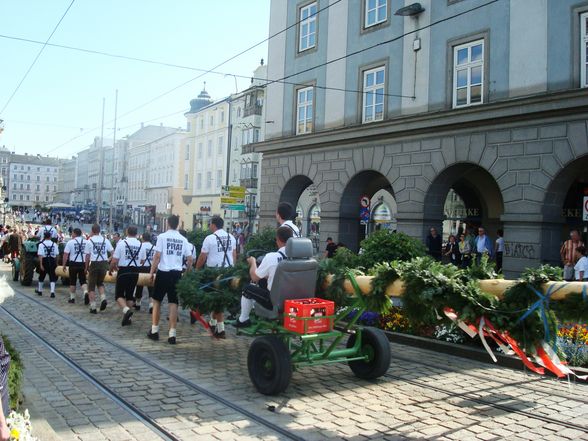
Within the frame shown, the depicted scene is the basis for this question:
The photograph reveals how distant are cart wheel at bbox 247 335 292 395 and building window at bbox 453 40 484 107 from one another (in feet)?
43.7

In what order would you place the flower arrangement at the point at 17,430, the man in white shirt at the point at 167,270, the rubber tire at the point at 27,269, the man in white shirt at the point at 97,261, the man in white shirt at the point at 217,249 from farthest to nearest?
the rubber tire at the point at 27,269, the man in white shirt at the point at 97,261, the man in white shirt at the point at 217,249, the man in white shirt at the point at 167,270, the flower arrangement at the point at 17,430

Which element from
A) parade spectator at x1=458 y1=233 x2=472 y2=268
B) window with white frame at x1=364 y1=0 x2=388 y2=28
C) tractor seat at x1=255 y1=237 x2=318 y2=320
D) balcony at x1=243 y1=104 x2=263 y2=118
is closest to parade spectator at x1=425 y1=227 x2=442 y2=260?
parade spectator at x1=458 y1=233 x2=472 y2=268

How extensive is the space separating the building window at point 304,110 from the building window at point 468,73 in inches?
280

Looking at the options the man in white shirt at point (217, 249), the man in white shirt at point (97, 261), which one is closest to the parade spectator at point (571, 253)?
the man in white shirt at point (217, 249)

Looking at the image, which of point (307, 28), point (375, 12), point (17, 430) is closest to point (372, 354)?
point (17, 430)

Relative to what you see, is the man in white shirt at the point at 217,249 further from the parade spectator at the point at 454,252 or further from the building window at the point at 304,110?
the building window at the point at 304,110

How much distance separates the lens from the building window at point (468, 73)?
17.8m

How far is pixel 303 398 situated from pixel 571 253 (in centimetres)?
1046

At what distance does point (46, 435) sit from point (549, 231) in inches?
571

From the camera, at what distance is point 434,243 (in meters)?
19.1

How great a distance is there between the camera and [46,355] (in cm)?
862

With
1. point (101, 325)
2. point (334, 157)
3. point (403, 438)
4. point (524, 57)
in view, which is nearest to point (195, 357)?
point (101, 325)

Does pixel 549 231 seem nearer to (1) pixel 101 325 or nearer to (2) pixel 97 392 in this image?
(1) pixel 101 325

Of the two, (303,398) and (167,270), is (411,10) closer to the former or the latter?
(167,270)
